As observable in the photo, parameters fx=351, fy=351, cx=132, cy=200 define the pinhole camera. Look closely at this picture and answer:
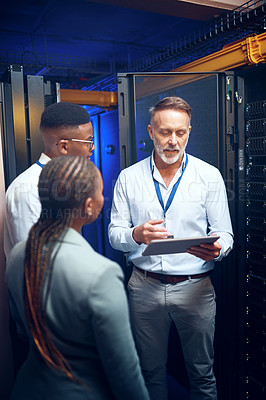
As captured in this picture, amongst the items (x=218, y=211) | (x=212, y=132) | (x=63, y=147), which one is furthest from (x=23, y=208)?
(x=212, y=132)

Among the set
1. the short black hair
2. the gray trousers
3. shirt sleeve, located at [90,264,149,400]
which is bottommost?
the gray trousers

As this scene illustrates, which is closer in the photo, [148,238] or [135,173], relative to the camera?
[148,238]

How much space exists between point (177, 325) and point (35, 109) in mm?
1500

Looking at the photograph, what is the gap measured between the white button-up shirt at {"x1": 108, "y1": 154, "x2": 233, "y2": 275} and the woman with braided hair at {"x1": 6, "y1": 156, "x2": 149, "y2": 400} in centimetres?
91

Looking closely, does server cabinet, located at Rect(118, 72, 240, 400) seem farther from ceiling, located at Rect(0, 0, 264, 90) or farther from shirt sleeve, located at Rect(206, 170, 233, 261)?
ceiling, located at Rect(0, 0, 264, 90)

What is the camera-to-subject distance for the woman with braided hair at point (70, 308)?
3.14 ft

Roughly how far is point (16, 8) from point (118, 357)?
4429 mm

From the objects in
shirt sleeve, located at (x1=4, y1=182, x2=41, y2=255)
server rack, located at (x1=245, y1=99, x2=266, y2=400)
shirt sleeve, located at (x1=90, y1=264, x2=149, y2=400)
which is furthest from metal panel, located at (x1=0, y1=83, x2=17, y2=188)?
server rack, located at (x1=245, y1=99, x2=266, y2=400)

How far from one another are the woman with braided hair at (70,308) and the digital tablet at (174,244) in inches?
21.3

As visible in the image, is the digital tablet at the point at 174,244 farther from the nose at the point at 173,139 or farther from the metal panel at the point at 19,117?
the metal panel at the point at 19,117

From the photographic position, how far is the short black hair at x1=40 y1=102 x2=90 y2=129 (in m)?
1.74

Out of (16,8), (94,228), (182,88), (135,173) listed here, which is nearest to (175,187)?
(135,173)

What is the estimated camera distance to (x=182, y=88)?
93.5 inches

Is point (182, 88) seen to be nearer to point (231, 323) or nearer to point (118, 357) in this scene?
point (231, 323)
